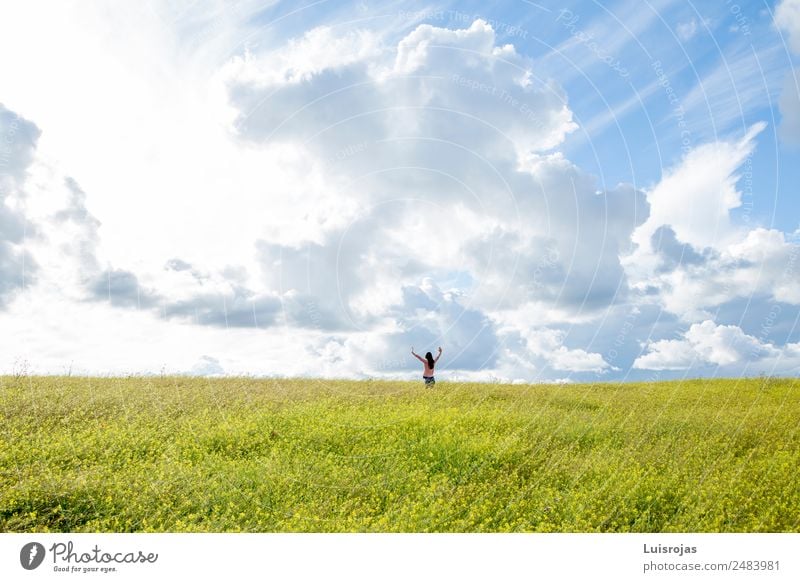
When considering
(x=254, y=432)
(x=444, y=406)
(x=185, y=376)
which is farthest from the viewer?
(x=185, y=376)

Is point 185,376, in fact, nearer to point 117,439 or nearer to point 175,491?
point 117,439

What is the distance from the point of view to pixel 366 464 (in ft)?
48.1

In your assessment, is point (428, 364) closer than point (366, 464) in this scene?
No

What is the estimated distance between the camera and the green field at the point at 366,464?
38.3 ft

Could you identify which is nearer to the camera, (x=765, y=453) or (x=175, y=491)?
(x=175, y=491)

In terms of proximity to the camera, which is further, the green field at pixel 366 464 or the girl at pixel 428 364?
the girl at pixel 428 364

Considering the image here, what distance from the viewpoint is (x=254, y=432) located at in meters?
17.1

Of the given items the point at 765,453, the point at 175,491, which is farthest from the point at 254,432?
the point at 765,453

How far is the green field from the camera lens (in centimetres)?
1169

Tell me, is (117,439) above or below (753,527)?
above

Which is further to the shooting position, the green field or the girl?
the girl
